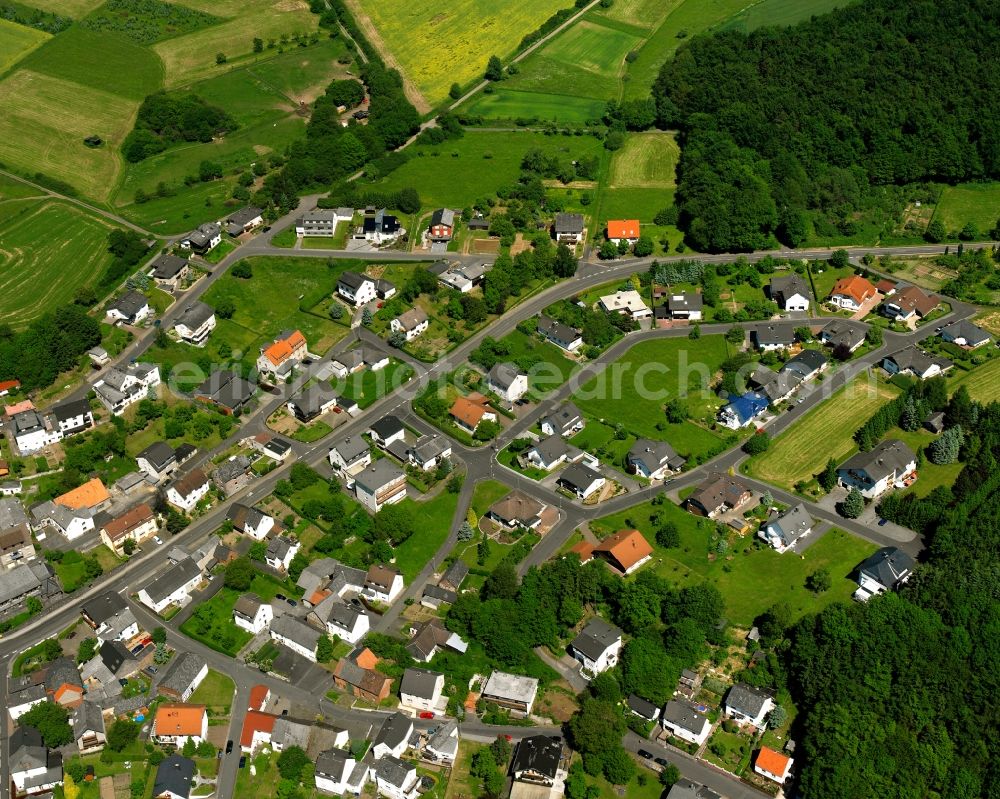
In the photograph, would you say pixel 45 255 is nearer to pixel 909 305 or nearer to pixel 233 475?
pixel 233 475

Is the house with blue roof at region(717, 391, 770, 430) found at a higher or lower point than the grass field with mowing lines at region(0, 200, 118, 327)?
lower

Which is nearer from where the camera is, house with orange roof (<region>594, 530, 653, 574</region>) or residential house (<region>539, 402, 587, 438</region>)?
house with orange roof (<region>594, 530, 653, 574</region>)

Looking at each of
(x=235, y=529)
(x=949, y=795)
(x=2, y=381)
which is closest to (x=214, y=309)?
(x=2, y=381)

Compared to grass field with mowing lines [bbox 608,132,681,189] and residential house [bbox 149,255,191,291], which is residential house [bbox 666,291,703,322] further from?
residential house [bbox 149,255,191,291]

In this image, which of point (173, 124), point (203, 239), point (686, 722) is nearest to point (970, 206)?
point (686, 722)

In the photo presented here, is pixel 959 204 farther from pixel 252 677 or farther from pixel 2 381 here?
pixel 2 381

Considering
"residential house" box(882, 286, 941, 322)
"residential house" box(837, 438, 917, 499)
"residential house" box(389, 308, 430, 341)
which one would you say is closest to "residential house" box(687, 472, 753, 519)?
"residential house" box(837, 438, 917, 499)
